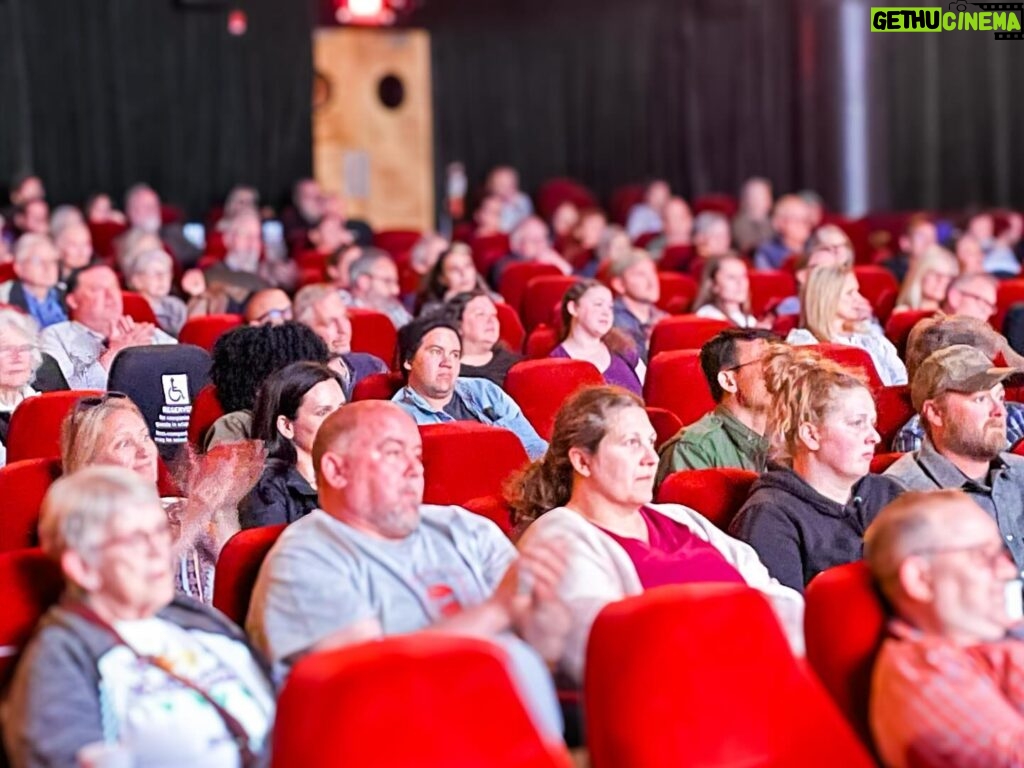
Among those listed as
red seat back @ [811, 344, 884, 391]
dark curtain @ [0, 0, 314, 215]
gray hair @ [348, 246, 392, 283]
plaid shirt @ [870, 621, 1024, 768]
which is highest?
dark curtain @ [0, 0, 314, 215]

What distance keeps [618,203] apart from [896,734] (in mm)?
13197

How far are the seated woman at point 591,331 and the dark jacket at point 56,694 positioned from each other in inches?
141

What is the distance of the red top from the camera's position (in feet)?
11.4

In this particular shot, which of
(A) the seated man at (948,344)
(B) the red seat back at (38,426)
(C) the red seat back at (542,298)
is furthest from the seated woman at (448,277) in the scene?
(B) the red seat back at (38,426)

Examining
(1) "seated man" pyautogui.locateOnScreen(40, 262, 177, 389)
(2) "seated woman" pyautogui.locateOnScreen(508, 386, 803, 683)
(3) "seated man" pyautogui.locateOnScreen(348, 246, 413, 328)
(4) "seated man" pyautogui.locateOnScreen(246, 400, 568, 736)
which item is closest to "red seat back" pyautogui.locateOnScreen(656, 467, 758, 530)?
(2) "seated woman" pyautogui.locateOnScreen(508, 386, 803, 683)

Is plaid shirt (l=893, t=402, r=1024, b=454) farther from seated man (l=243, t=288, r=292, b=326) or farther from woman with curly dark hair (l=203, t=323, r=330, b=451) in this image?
seated man (l=243, t=288, r=292, b=326)

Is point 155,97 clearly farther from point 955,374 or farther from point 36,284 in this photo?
point 955,374

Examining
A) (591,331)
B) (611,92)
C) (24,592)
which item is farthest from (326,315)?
(611,92)

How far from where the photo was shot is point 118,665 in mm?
2812

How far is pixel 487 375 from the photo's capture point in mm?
6148

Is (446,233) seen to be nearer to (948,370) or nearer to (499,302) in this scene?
(499,302)

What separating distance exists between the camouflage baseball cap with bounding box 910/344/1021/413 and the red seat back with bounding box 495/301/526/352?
2.83 meters

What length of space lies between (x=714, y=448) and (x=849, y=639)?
1642 mm

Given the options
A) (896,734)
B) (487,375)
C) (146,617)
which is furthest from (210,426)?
(896,734)
